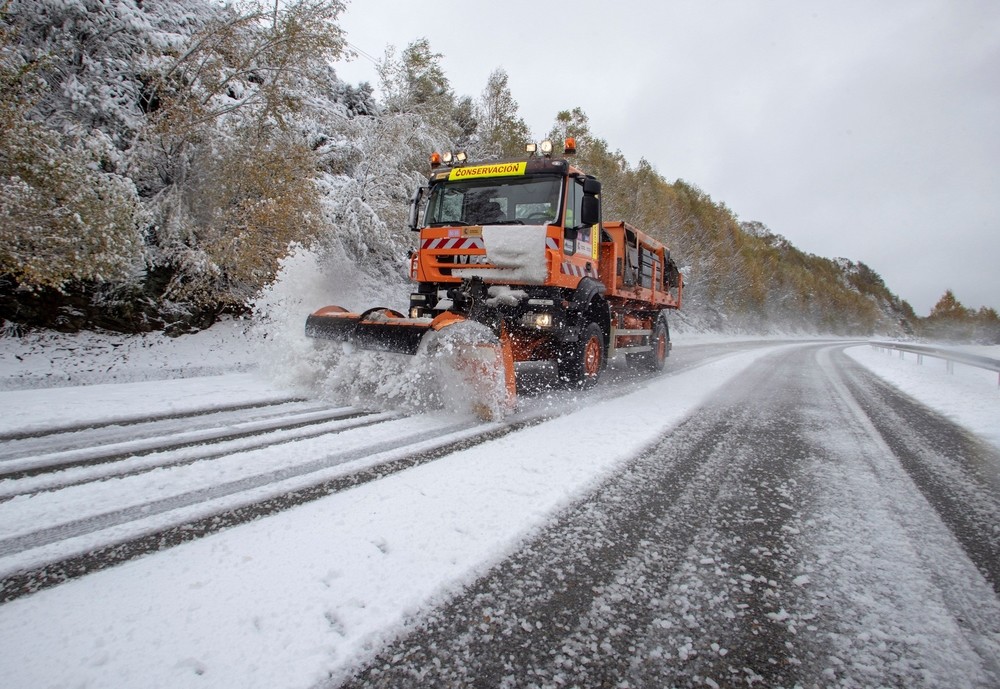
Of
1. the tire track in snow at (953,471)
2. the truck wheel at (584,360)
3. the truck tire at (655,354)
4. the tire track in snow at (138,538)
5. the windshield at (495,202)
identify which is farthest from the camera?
the truck tire at (655,354)

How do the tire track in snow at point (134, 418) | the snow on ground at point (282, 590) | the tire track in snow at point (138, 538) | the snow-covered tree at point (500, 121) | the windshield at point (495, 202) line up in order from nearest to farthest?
1. the snow on ground at point (282, 590)
2. the tire track in snow at point (138, 538)
3. the tire track in snow at point (134, 418)
4. the windshield at point (495, 202)
5. the snow-covered tree at point (500, 121)

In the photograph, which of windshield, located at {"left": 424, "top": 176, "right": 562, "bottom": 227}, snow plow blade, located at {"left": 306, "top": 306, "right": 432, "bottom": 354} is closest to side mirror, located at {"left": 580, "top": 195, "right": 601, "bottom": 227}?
windshield, located at {"left": 424, "top": 176, "right": 562, "bottom": 227}

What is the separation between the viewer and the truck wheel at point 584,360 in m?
6.54

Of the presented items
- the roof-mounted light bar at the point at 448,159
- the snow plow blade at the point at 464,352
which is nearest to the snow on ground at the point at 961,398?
the snow plow blade at the point at 464,352

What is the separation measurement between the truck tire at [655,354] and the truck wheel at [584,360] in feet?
10.5

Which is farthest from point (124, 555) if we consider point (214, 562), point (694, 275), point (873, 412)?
point (694, 275)

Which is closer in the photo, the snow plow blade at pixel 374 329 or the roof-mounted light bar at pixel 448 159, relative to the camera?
the snow plow blade at pixel 374 329

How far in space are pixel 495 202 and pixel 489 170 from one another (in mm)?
442

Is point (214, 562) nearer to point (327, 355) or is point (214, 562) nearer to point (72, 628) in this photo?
point (72, 628)

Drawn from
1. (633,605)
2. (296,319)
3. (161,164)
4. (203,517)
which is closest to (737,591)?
(633,605)

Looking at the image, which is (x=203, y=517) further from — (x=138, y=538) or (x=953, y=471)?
(x=953, y=471)

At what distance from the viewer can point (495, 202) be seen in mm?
6383

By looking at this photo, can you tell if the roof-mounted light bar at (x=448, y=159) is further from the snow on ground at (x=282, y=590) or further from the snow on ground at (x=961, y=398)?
the snow on ground at (x=961, y=398)

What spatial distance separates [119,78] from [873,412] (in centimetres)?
1475
